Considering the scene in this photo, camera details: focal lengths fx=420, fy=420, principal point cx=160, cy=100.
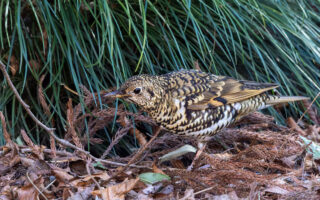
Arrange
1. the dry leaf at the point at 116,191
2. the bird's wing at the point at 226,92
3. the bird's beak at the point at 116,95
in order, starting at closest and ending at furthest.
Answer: the dry leaf at the point at 116,191 → the bird's beak at the point at 116,95 → the bird's wing at the point at 226,92

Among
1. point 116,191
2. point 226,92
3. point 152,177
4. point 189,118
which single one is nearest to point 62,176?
point 116,191

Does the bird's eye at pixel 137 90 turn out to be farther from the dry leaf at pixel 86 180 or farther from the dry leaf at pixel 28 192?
the dry leaf at pixel 28 192

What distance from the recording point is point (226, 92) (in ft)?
10.3

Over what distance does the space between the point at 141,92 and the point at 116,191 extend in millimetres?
797

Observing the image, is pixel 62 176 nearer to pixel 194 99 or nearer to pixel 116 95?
pixel 116 95

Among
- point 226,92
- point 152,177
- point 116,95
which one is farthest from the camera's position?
point 226,92

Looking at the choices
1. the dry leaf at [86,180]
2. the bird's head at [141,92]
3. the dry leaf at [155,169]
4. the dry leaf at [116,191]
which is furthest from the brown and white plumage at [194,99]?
the dry leaf at [116,191]

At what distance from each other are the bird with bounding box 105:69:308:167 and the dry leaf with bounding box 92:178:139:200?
2.27ft

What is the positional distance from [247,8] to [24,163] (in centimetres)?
208

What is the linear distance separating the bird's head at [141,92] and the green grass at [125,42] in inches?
14.4

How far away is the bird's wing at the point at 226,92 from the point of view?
303 centimetres

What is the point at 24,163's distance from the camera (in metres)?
2.44

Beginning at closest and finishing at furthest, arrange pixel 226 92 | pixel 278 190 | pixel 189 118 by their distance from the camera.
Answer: pixel 278 190 < pixel 189 118 < pixel 226 92

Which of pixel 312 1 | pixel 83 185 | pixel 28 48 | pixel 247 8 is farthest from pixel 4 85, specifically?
pixel 312 1
